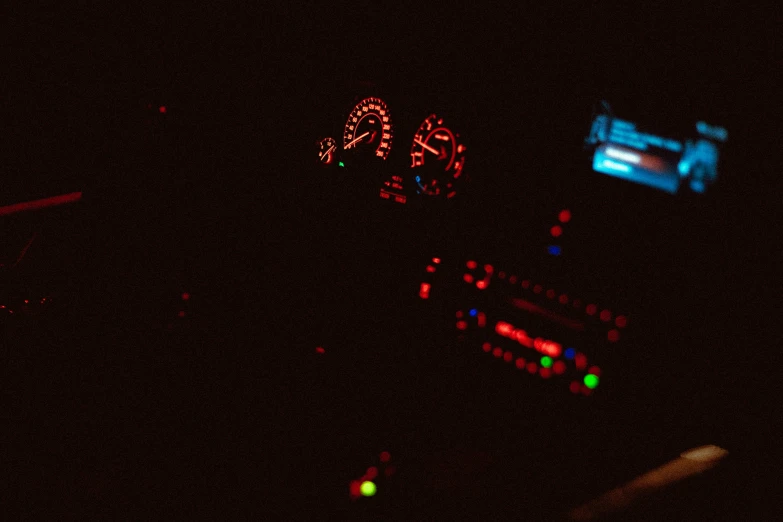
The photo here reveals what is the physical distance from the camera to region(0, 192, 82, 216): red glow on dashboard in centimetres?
260

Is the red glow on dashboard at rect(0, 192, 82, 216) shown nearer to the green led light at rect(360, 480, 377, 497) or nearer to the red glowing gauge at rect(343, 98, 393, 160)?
the red glowing gauge at rect(343, 98, 393, 160)

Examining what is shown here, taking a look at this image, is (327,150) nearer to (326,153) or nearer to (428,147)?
(326,153)

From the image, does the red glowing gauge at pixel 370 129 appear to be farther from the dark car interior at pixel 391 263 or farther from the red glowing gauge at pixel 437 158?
the red glowing gauge at pixel 437 158

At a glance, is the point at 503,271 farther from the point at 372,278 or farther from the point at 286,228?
the point at 286,228

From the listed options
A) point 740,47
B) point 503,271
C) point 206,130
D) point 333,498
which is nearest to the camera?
point 740,47

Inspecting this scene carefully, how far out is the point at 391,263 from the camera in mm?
2109

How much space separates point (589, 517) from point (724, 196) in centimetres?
83

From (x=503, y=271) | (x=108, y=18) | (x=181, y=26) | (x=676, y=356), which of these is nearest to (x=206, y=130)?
(x=181, y=26)

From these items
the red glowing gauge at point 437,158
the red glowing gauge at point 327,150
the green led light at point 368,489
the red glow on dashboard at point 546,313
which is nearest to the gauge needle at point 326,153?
the red glowing gauge at point 327,150

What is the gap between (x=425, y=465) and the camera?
1774 millimetres

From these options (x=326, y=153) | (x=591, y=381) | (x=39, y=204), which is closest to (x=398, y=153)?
(x=326, y=153)

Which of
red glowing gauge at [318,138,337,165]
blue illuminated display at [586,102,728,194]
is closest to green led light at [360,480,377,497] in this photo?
blue illuminated display at [586,102,728,194]

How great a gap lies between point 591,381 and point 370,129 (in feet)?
3.95

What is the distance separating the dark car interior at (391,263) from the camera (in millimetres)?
1532
